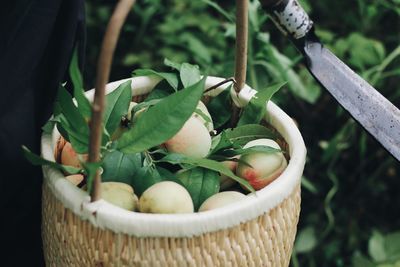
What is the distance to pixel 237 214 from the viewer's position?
69 centimetres

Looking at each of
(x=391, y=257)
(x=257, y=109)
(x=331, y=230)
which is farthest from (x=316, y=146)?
(x=257, y=109)

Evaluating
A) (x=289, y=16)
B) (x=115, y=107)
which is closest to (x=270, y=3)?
A: (x=289, y=16)

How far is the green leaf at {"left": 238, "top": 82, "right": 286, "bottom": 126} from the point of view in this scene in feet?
2.85

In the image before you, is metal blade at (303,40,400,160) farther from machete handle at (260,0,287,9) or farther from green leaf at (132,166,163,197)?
green leaf at (132,166,163,197)

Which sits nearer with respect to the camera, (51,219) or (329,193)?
(51,219)

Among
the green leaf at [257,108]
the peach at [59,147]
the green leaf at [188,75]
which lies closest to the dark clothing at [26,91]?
the peach at [59,147]

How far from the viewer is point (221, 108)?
936 millimetres

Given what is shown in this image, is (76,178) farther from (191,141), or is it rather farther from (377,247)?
(377,247)

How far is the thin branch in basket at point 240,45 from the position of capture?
805 mm

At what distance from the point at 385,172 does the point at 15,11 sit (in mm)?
1126

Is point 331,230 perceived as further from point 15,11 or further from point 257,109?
point 15,11

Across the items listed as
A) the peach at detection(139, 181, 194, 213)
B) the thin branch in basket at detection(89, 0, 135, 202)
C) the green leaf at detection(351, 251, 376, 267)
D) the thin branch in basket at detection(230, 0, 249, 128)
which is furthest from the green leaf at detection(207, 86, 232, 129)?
the green leaf at detection(351, 251, 376, 267)

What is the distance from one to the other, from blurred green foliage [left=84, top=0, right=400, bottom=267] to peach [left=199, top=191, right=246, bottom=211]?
573 millimetres

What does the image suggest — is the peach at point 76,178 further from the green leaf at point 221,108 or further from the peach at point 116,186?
the green leaf at point 221,108
